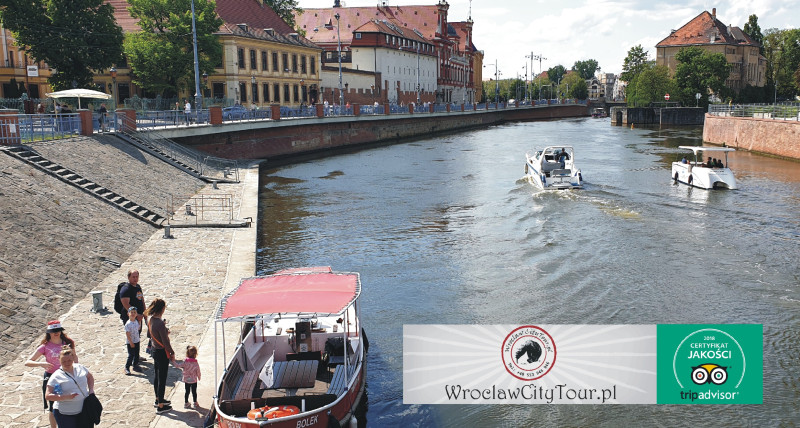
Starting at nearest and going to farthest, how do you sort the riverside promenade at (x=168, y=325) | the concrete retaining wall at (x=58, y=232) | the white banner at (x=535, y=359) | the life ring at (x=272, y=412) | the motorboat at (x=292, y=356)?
the white banner at (x=535, y=359), the life ring at (x=272, y=412), the motorboat at (x=292, y=356), the riverside promenade at (x=168, y=325), the concrete retaining wall at (x=58, y=232)

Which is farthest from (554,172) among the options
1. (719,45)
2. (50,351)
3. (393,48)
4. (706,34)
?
(706,34)

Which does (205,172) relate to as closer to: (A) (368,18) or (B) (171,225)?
(B) (171,225)

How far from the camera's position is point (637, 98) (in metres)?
113

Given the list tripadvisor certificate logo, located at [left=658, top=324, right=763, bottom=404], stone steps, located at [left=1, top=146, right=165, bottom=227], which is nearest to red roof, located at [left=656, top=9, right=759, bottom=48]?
stone steps, located at [left=1, top=146, right=165, bottom=227]

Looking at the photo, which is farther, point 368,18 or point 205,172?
point 368,18

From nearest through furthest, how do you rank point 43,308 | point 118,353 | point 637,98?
1. point 118,353
2. point 43,308
3. point 637,98

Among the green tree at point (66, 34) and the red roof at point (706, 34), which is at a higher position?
the red roof at point (706, 34)

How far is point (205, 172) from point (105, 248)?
18.3 m

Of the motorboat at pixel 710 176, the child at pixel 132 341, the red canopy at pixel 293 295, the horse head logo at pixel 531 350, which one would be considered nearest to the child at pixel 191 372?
the red canopy at pixel 293 295

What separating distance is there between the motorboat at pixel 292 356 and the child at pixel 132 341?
1340 millimetres

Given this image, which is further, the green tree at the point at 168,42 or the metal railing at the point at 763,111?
the metal railing at the point at 763,111

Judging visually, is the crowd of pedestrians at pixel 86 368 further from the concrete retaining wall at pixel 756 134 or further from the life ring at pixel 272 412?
the concrete retaining wall at pixel 756 134

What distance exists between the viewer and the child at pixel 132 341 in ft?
37.2

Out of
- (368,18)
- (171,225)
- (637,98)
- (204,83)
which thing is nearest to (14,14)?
(204,83)
